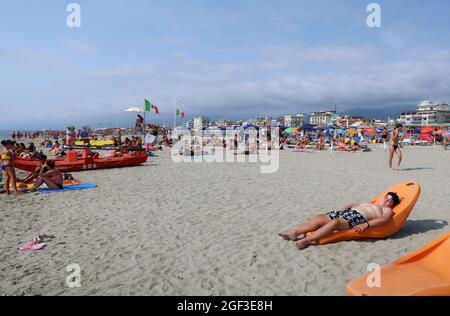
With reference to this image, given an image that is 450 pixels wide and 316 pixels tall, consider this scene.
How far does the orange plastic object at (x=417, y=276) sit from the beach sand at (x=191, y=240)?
336mm

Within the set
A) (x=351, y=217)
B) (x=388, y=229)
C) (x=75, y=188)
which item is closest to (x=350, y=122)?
(x=75, y=188)

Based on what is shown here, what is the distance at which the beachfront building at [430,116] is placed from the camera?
110250mm

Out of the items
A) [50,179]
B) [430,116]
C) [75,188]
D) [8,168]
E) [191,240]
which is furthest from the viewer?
[430,116]

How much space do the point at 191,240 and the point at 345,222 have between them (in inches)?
79.0

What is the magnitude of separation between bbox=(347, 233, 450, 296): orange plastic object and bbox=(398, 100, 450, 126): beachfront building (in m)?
118

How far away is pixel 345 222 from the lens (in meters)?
3.98

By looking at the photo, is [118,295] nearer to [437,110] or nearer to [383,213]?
[383,213]

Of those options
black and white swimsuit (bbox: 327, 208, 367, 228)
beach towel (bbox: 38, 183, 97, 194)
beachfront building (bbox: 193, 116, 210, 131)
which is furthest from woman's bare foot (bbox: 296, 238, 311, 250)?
beachfront building (bbox: 193, 116, 210, 131)

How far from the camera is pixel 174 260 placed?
3.62 meters

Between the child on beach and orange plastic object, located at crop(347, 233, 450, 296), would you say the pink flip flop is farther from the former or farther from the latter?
the child on beach

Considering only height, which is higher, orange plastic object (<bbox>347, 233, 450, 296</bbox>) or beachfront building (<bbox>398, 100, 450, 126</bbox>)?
beachfront building (<bbox>398, 100, 450, 126</bbox>)

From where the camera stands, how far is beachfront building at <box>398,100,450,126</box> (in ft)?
362

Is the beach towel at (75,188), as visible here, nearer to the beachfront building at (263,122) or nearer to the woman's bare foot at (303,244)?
the woman's bare foot at (303,244)

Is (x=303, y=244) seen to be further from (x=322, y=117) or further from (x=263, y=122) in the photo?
(x=322, y=117)
